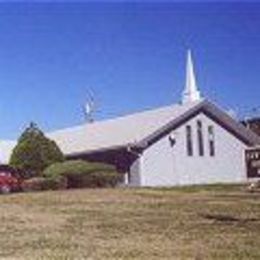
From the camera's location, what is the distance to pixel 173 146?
44406 mm

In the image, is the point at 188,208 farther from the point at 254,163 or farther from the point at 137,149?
the point at 137,149

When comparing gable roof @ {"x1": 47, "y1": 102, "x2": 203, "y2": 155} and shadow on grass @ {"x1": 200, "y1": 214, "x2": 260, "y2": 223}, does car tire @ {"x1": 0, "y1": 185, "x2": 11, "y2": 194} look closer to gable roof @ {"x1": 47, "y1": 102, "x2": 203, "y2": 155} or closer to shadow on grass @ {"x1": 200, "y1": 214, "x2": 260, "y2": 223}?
gable roof @ {"x1": 47, "y1": 102, "x2": 203, "y2": 155}

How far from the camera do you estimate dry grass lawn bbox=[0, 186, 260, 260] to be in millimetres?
16250

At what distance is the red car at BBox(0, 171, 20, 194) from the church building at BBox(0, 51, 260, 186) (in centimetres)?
655

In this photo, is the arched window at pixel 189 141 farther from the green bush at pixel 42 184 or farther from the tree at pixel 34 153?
the green bush at pixel 42 184

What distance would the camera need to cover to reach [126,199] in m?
30.1

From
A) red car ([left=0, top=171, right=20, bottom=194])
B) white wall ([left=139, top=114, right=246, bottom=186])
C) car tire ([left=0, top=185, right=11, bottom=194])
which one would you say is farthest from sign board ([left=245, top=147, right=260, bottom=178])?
white wall ([left=139, top=114, right=246, bottom=186])

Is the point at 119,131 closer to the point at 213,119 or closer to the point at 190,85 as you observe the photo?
the point at 213,119

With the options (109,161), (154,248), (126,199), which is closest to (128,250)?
(154,248)

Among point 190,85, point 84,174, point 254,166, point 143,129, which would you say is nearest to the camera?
point 254,166

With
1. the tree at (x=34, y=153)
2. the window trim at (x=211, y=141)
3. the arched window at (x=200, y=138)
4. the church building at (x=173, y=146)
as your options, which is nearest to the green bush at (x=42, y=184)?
the tree at (x=34, y=153)

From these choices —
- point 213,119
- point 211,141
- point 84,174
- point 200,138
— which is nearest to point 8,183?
point 84,174

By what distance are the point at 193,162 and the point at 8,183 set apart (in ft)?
35.8

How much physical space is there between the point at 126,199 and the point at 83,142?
18.9 m
